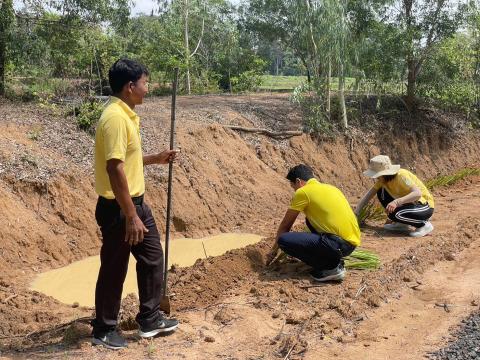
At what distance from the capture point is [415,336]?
491 cm

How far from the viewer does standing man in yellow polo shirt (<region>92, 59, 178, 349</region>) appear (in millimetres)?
3977

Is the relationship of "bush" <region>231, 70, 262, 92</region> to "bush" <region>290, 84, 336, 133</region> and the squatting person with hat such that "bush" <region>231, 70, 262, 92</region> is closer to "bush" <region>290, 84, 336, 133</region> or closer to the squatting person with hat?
"bush" <region>290, 84, 336, 133</region>

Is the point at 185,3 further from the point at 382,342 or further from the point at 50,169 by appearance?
the point at 382,342

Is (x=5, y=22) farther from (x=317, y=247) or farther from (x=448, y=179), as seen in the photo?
(x=448, y=179)

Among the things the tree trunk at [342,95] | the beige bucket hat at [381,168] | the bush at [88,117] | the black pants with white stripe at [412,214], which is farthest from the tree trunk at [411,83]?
the bush at [88,117]

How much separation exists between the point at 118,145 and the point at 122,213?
A: 1.64 feet

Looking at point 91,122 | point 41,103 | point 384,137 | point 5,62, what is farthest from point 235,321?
point 384,137

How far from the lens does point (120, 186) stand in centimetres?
395

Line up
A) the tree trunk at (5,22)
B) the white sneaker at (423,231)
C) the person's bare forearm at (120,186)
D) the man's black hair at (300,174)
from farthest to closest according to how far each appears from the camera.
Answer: the tree trunk at (5,22) < the white sneaker at (423,231) < the man's black hair at (300,174) < the person's bare forearm at (120,186)

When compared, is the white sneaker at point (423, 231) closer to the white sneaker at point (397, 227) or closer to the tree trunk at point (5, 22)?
the white sneaker at point (397, 227)

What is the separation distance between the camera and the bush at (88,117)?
9711 millimetres

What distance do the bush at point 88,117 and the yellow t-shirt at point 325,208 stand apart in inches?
194

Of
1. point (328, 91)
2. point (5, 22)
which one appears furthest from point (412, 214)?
point (5, 22)

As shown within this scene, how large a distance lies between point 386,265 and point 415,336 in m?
1.80
